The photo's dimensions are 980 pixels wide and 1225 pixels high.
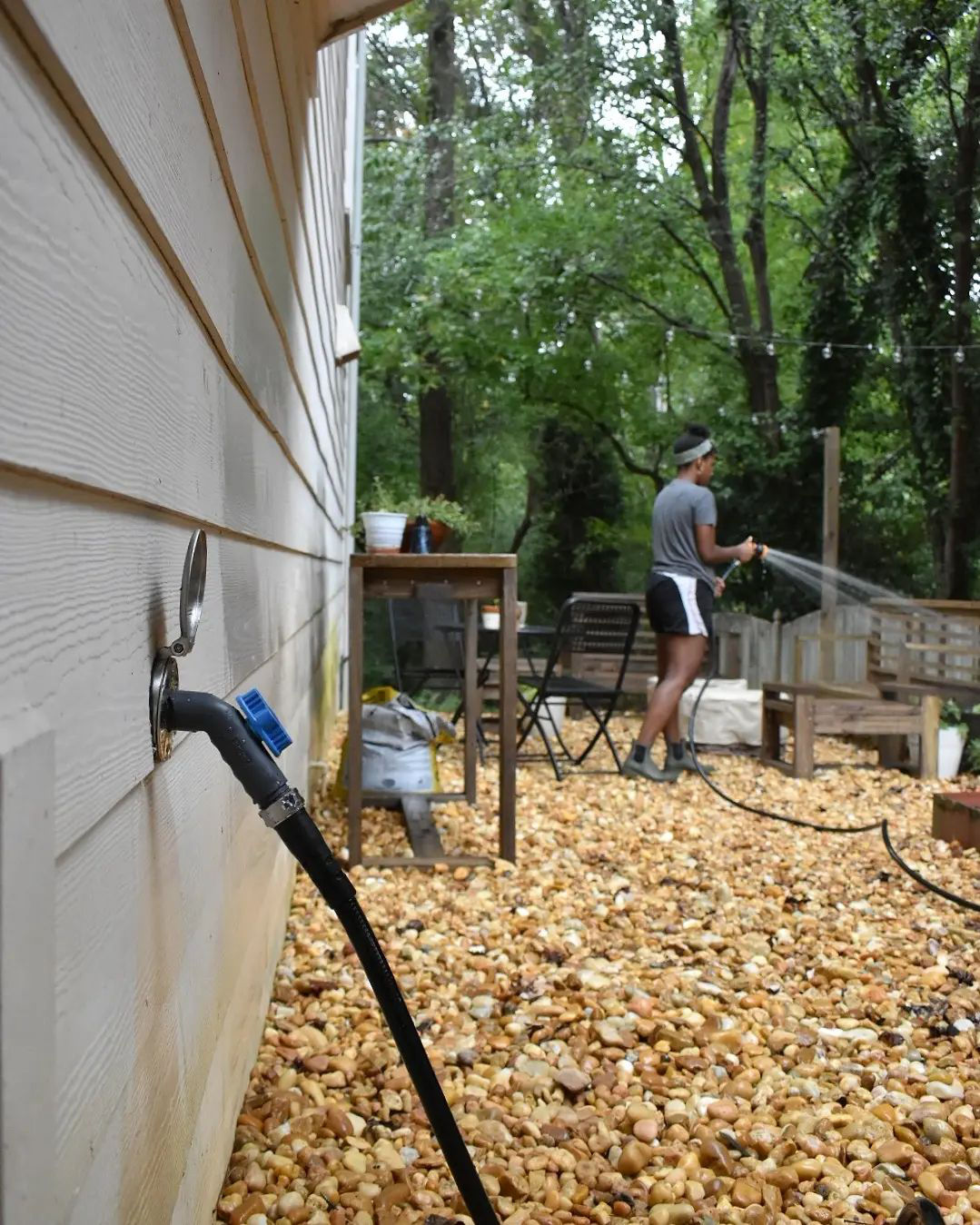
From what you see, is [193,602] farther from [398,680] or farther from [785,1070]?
[398,680]

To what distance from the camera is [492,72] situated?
15773 millimetres

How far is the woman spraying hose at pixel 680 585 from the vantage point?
582 cm

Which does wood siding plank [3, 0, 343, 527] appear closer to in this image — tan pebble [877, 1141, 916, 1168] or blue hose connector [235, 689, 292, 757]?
blue hose connector [235, 689, 292, 757]

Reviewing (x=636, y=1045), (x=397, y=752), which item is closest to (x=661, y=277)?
(x=397, y=752)

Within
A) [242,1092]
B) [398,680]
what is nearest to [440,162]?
[398,680]

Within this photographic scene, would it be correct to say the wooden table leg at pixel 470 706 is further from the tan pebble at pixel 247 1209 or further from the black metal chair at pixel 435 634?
the tan pebble at pixel 247 1209

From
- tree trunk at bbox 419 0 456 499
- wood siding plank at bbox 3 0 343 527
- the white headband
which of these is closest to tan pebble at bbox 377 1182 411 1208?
wood siding plank at bbox 3 0 343 527

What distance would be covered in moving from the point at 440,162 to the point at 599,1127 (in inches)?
534

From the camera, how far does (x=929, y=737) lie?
623cm

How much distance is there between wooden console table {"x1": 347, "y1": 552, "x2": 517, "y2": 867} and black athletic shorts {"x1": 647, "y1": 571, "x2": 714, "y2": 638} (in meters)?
1.99

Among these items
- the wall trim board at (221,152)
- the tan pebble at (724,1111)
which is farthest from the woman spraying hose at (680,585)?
the tan pebble at (724,1111)

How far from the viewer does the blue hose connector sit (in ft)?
4.38

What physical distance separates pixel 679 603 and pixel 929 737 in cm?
160

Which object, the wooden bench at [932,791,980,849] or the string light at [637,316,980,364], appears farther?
the string light at [637,316,980,364]
